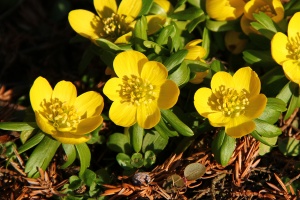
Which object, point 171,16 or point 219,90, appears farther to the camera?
point 171,16

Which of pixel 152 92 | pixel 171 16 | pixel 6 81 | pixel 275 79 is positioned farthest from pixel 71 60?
pixel 275 79

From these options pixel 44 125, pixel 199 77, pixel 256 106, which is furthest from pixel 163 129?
pixel 44 125

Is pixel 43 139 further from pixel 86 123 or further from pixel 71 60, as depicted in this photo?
pixel 71 60

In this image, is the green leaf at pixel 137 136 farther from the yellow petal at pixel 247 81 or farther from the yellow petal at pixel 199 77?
the yellow petal at pixel 247 81

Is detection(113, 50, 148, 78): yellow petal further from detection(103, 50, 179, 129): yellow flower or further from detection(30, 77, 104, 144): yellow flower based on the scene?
detection(30, 77, 104, 144): yellow flower

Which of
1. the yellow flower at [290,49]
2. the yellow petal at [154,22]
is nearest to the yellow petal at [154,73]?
the yellow petal at [154,22]
